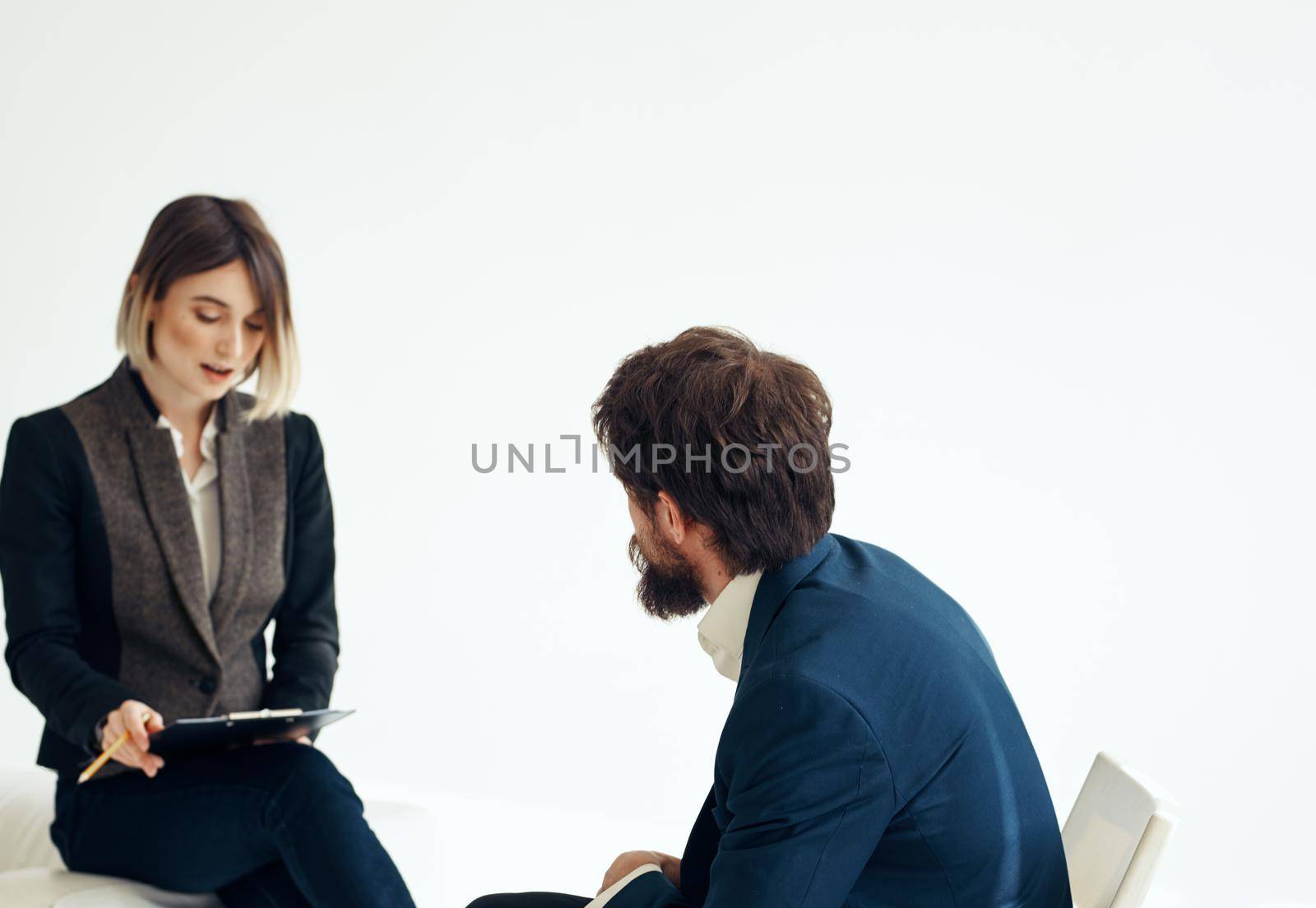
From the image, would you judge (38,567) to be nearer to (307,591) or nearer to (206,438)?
(206,438)

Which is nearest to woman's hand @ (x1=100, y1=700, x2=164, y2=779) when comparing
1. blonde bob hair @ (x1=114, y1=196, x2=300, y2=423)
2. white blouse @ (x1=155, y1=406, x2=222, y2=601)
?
white blouse @ (x1=155, y1=406, x2=222, y2=601)

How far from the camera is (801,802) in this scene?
1.14 m

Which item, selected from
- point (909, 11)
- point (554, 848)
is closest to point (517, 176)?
point (909, 11)

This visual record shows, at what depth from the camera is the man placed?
116 centimetres

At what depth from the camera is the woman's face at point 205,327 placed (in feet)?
6.67

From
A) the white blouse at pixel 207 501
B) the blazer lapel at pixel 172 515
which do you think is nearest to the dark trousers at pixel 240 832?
the blazer lapel at pixel 172 515

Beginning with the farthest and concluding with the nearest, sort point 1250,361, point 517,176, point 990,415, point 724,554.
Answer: point 517,176 → point 990,415 → point 1250,361 → point 724,554

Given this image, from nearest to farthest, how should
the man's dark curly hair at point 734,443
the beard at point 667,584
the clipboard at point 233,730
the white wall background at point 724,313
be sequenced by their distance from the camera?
1. the man's dark curly hair at point 734,443
2. the beard at point 667,584
3. the clipboard at point 233,730
4. the white wall background at point 724,313

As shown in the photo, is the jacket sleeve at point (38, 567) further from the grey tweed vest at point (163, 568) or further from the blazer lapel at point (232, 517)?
the blazer lapel at point (232, 517)

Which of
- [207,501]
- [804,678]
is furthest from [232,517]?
[804,678]

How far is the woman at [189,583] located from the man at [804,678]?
0.63 meters

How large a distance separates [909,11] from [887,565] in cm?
201

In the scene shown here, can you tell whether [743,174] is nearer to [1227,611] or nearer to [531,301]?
[531,301]

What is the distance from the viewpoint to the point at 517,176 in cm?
327
